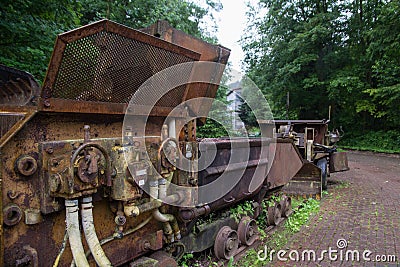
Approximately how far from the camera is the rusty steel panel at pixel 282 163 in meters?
4.93

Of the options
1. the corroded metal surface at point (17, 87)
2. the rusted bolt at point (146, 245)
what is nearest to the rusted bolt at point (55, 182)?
the corroded metal surface at point (17, 87)

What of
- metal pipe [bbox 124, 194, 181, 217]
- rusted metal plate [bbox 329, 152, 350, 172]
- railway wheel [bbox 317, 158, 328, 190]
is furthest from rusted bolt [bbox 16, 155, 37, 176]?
rusted metal plate [bbox 329, 152, 350, 172]

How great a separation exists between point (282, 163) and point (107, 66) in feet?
12.6

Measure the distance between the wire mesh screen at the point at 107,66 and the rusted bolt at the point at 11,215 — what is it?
0.74 m

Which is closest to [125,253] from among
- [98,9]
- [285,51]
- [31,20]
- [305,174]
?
[31,20]

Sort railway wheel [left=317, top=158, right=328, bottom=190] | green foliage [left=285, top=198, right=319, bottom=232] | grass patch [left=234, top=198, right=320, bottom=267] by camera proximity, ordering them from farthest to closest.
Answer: railway wheel [left=317, top=158, right=328, bottom=190] → green foliage [left=285, top=198, right=319, bottom=232] → grass patch [left=234, top=198, right=320, bottom=267]

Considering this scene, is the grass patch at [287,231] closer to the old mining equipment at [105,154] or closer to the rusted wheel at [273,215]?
the rusted wheel at [273,215]

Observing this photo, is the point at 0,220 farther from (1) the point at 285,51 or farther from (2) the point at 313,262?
(1) the point at 285,51

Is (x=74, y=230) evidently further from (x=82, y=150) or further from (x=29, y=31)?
(x=29, y=31)

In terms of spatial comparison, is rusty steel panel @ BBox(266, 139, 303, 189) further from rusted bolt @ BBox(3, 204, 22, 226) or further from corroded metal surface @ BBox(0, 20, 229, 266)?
rusted bolt @ BBox(3, 204, 22, 226)

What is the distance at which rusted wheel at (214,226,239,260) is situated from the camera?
3740 mm

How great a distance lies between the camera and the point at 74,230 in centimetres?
198

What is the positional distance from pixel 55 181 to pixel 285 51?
22.1m

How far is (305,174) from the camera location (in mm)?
7102
